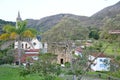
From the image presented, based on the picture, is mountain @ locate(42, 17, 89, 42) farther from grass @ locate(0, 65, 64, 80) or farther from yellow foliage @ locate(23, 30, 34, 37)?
grass @ locate(0, 65, 64, 80)

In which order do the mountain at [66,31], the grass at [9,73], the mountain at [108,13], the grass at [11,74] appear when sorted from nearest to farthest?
the grass at [11,74]
the grass at [9,73]
the mountain at [66,31]
the mountain at [108,13]

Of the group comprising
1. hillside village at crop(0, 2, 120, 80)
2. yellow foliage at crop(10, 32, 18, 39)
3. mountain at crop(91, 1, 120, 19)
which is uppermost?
mountain at crop(91, 1, 120, 19)

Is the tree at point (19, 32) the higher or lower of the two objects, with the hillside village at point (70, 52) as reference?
higher

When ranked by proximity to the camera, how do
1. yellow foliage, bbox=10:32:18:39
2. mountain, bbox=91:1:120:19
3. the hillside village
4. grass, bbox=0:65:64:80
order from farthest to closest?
mountain, bbox=91:1:120:19 < yellow foliage, bbox=10:32:18:39 < grass, bbox=0:65:64:80 < the hillside village

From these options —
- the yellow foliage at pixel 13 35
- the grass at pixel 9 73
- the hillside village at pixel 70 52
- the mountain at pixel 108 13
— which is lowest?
the grass at pixel 9 73

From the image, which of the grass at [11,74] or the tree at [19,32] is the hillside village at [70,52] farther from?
the grass at [11,74]

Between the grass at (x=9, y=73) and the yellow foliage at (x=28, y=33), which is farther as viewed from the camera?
the yellow foliage at (x=28, y=33)

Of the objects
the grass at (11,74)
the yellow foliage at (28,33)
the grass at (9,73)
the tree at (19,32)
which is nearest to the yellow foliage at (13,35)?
the tree at (19,32)

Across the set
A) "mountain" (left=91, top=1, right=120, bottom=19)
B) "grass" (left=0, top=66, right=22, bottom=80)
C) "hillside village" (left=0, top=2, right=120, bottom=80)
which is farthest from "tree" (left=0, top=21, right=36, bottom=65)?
"mountain" (left=91, top=1, right=120, bottom=19)

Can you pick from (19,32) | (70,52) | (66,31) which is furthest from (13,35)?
(70,52)

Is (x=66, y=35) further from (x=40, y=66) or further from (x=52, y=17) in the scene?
(x=52, y=17)

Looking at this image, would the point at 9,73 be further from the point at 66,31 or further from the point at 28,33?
the point at 28,33

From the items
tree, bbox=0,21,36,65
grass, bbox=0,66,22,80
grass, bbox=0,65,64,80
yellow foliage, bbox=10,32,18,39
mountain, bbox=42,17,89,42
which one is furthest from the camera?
yellow foliage, bbox=10,32,18,39

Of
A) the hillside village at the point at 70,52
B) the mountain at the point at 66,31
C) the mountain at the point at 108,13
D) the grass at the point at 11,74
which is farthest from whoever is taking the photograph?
the mountain at the point at 108,13
